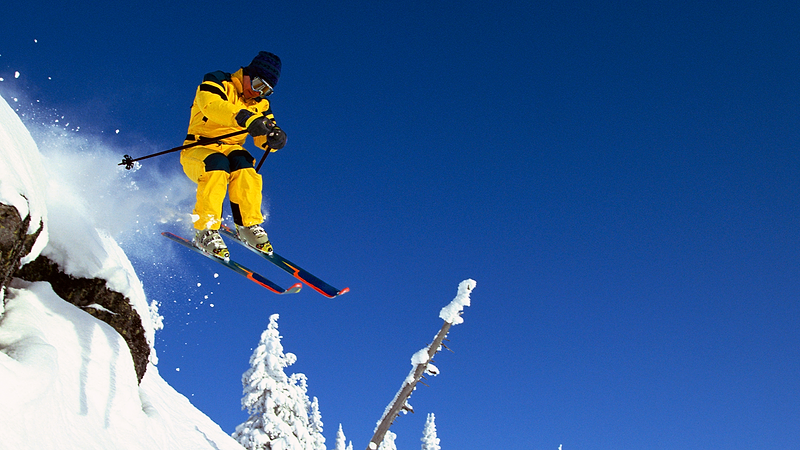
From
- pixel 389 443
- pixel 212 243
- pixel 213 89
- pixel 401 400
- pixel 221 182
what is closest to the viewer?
pixel 213 89

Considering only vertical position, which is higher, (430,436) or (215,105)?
(430,436)

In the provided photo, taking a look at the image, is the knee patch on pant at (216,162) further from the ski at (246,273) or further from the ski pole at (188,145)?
the ski at (246,273)

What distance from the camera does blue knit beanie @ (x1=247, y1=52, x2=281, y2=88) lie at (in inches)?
240

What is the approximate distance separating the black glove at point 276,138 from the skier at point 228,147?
0.01 metres

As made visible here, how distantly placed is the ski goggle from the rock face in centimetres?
289

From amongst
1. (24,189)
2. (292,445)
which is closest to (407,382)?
(292,445)

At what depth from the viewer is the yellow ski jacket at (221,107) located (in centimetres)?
557

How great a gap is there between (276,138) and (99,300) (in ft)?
8.55

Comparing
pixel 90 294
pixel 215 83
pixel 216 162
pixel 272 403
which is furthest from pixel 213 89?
pixel 272 403

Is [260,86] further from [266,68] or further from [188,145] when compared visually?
[188,145]

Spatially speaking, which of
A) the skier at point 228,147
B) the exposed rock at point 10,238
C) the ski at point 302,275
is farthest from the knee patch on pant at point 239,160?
the exposed rock at point 10,238

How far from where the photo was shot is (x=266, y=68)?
613 centimetres

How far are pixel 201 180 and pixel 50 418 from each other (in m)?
3.16

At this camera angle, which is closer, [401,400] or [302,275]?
[302,275]
